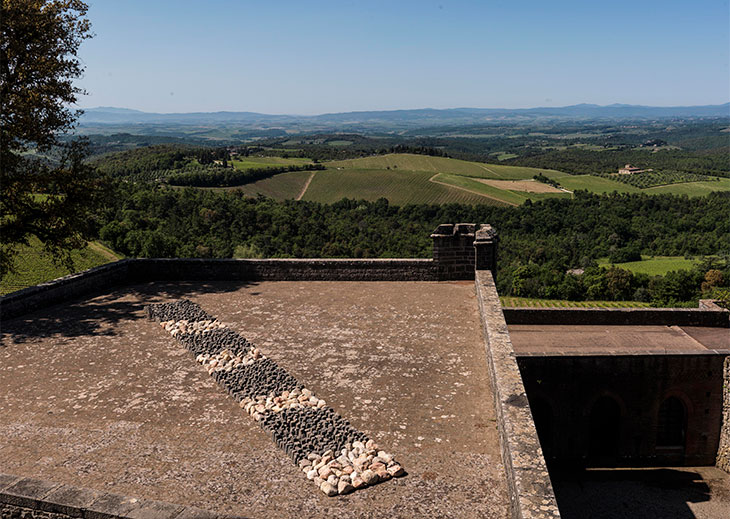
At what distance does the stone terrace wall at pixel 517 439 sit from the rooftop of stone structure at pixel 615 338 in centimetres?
910

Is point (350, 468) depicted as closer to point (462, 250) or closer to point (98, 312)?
point (98, 312)

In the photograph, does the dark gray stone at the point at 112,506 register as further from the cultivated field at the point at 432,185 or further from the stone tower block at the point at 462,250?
the cultivated field at the point at 432,185

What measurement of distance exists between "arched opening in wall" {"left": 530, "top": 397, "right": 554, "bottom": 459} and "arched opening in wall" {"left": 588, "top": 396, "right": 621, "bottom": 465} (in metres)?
1.31

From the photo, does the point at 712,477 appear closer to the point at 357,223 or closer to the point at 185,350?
the point at 185,350

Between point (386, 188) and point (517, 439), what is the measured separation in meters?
110

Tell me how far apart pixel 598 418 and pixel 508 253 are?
63.5 metres

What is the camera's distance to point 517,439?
667 centimetres

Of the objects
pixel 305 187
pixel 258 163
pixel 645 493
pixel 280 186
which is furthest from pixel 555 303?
pixel 258 163

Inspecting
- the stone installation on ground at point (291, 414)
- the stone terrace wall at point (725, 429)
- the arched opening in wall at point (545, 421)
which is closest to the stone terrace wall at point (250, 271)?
the stone installation on ground at point (291, 414)

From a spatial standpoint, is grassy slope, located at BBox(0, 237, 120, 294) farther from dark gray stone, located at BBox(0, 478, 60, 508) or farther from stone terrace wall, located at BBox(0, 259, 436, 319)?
dark gray stone, located at BBox(0, 478, 60, 508)

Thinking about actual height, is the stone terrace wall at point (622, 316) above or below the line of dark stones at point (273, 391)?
below

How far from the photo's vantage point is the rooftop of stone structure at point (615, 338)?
18.8 meters

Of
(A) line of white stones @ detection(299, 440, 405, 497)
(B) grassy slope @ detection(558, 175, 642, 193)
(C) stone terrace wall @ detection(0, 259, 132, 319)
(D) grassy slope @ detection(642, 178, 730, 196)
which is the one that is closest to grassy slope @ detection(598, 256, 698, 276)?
(B) grassy slope @ detection(558, 175, 642, 193)

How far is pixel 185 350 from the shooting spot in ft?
36.5
